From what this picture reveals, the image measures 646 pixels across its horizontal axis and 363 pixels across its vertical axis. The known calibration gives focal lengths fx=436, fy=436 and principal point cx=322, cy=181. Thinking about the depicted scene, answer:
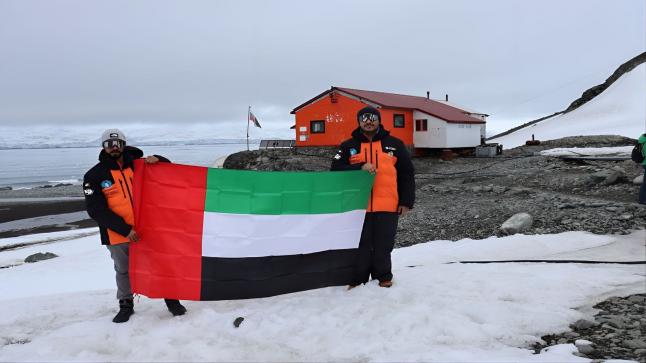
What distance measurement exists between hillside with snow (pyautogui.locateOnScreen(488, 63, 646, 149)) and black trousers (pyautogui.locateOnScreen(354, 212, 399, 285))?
49.3 m

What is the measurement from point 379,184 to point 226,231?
1907mm

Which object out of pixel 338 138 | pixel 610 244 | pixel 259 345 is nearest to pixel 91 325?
pixel 259 345

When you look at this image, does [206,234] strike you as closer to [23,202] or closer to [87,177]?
[87,177]

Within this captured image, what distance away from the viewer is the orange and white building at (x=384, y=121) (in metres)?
32.2

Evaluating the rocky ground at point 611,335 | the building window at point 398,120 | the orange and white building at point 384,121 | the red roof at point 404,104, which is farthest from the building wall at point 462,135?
the rocky ground at point 611,335

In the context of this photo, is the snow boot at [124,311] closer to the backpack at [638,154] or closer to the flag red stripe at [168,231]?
the flag red stripe at [168,231]

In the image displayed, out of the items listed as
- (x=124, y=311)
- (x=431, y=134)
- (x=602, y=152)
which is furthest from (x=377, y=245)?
(x=431, y=134)

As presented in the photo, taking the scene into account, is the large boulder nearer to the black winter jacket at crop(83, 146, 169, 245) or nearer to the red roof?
the black winter jacket at crop(83, 146, 169, 245)

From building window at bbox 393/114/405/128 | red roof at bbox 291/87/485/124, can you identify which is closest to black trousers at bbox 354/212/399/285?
red roof at bbox 291/87/485/124

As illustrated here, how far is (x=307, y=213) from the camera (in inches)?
201

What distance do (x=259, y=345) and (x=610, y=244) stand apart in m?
6.89

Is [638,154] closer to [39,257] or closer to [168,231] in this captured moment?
[168,231]

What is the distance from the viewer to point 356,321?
4.43 metres

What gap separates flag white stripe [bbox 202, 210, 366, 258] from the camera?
15.6ft
